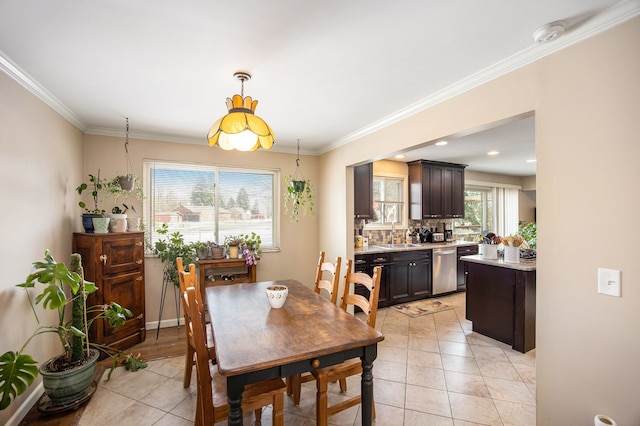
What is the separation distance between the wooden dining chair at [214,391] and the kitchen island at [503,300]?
2787 mm

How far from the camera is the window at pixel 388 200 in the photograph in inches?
209

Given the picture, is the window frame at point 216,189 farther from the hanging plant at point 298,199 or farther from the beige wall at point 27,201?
the beige wall at point 27,201

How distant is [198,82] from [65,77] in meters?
0.98

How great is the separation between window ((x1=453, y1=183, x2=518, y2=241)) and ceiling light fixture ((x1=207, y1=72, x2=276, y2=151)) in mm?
5554

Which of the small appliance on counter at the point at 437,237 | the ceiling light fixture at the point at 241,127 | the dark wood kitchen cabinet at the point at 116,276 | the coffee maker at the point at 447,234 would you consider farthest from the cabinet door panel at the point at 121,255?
the coffee maker at the point at 447,234

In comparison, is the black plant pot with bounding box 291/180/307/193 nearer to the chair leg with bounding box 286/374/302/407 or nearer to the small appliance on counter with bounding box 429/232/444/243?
the chair leg with bounding box 286/374/302/407

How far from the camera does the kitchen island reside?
3.11 m

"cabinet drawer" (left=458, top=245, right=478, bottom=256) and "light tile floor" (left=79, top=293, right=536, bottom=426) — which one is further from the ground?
"cabinet drawer" (left=458, top=245, right=478, bottom=256)

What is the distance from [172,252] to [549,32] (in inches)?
156

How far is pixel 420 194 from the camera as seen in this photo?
5258 millimetres

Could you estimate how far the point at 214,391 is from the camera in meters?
1.63

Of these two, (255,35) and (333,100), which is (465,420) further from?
(255,35)

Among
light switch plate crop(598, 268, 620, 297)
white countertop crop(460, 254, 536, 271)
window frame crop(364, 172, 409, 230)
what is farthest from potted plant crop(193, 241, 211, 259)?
light switch plate crop(598, 268, 620, 297)

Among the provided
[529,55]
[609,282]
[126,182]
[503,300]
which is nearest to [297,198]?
[126,182]
